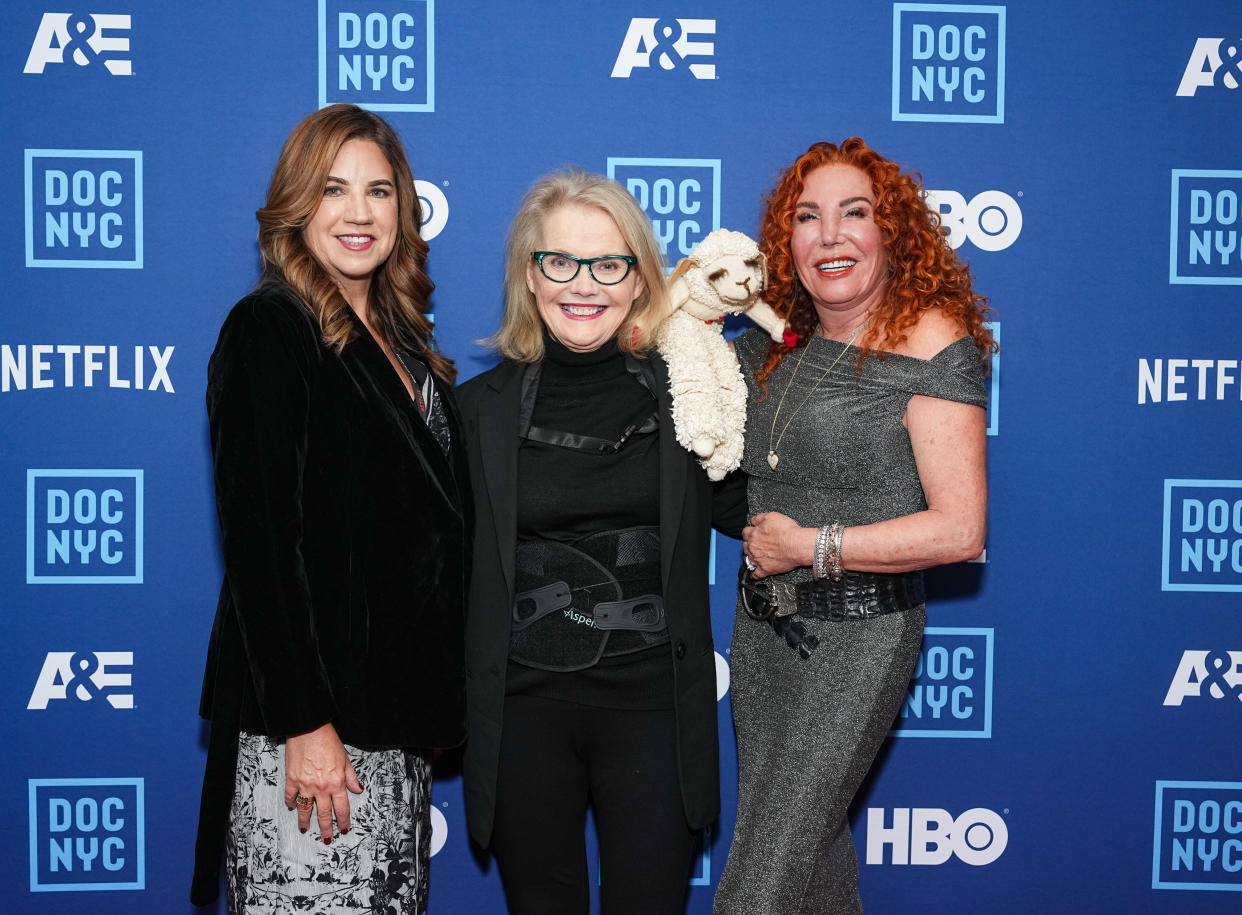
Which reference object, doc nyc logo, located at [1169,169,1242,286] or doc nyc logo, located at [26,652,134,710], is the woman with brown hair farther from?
doc nyc logo, located at [1169,169,1242,286]

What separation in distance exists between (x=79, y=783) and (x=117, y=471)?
79 cm

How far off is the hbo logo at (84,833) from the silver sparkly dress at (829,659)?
5.03ft

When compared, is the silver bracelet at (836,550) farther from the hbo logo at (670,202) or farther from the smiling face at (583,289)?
the hbo logo at (670,202)

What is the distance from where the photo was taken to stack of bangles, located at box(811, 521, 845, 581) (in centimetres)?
180

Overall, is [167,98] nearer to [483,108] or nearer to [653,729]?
[483,108]

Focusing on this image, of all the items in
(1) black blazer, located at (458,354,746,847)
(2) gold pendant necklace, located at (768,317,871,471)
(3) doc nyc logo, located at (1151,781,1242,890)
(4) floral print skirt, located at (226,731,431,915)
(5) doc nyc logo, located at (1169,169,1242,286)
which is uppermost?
(5) doc nyc logo, located at (1169,169,1242,286)

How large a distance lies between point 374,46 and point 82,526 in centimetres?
136

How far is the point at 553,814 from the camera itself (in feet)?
5.91

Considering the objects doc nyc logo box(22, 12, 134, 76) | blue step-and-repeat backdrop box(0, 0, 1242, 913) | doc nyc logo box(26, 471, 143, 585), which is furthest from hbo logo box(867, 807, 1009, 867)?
doc nyc logo box(22, 12, 134, 76)

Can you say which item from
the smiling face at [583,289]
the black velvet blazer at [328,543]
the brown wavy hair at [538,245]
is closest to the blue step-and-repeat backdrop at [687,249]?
the brown wavy hair at [538,245]

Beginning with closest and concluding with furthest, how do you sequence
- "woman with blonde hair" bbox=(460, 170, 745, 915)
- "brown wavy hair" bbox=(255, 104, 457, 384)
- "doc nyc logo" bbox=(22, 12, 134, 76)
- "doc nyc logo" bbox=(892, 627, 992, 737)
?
"brown wavy hair" bbox=(255, 104, 457, 384) < "woman with blonde hair" bbox=(460, 170, 745, 915) < "doc nyc logo" bbox=(22, 12, 134, 76) < "doc nyc logo" bbox=(892, 627, 992, 737)

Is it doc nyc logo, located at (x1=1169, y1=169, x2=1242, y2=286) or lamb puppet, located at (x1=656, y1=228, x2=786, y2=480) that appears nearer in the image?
lamb puppet, located at (x1=656, y1=228, x2=786, y2=480)

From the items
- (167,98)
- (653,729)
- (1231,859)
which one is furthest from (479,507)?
(1231,859)

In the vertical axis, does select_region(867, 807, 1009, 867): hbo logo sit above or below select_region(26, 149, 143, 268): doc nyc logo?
below
